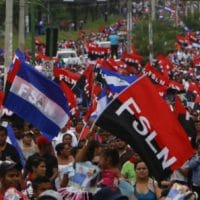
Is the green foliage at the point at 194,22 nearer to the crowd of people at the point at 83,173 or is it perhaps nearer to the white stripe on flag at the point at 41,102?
the crowd of people at the point at 83,173

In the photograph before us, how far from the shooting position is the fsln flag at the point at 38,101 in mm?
12688

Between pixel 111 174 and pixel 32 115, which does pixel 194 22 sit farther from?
pixel 111 174

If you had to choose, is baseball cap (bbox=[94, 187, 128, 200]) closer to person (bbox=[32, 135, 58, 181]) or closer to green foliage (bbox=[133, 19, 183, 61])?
person (bbox=[32, 135, 58, 181])

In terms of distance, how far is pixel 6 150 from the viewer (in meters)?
11.9

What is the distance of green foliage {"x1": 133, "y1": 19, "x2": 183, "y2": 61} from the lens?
50.6m

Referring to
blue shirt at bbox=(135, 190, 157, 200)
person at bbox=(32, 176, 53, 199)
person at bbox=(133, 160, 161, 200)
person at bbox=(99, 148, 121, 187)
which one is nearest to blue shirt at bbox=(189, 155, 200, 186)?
person at bbox=(133, 160, 161, 200)

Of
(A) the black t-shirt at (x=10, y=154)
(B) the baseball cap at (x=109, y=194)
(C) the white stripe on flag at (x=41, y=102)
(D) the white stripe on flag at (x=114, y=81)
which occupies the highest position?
(B) the baseball cap at (x=109, y=194)

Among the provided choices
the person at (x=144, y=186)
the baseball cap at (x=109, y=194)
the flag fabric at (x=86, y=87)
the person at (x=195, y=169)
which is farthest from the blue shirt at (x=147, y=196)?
the flag fabric at (x=86, y=87)

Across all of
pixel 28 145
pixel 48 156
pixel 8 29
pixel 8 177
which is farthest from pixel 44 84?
pixel 8 29

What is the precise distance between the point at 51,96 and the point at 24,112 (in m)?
0.35

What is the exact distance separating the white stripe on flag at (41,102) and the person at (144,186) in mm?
2453

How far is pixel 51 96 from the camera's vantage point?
12930 mm

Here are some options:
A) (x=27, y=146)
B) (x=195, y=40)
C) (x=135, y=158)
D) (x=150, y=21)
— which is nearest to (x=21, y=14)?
(x=27, y=146)

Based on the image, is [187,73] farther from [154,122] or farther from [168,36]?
[154,122]
